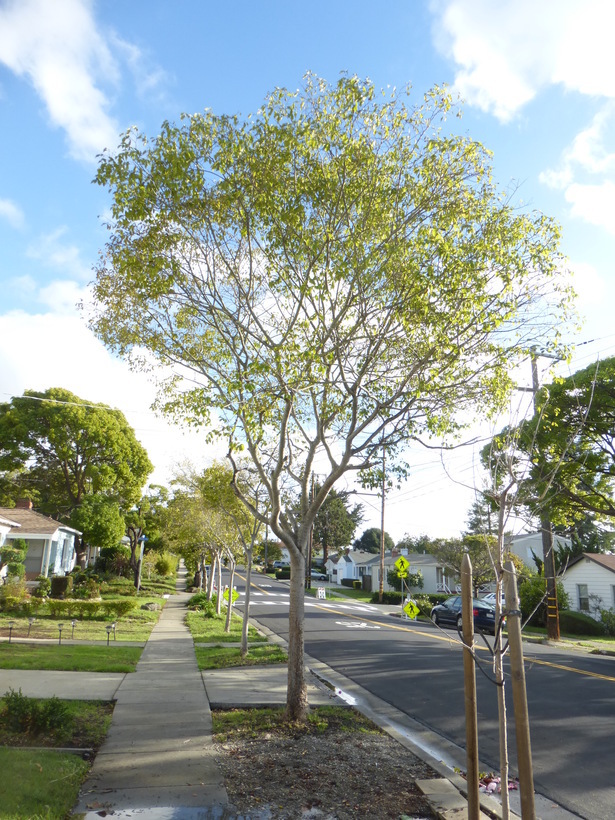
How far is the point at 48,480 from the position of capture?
38.8 metres

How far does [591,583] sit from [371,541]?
6969 centimetres

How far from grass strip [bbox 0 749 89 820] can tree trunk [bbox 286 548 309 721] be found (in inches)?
111

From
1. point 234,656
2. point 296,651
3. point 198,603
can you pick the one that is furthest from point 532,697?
point 198,603

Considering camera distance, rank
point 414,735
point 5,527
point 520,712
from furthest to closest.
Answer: point 5,527 < point 414,735 < point 520,712

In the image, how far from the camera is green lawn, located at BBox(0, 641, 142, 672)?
39.9 ft

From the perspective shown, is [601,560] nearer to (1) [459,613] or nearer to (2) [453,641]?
(1) [459,613]

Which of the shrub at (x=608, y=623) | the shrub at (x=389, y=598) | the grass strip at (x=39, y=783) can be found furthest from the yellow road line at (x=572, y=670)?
the shrub at (x=389, y=598)

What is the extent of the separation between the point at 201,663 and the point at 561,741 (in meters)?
7.64

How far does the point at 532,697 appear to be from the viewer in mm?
11625

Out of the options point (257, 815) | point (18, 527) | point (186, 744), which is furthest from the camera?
point (18, 527)

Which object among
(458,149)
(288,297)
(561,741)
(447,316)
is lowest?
(561,741)

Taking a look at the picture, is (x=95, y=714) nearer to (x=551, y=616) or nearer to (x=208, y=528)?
(x=208, y=528)

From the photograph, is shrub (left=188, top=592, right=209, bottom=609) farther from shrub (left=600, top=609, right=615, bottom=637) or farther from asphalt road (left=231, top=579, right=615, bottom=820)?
shrub (left=600, top=609, right=615, bottom=637)

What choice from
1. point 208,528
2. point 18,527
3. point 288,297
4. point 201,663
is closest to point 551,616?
point 208,528
